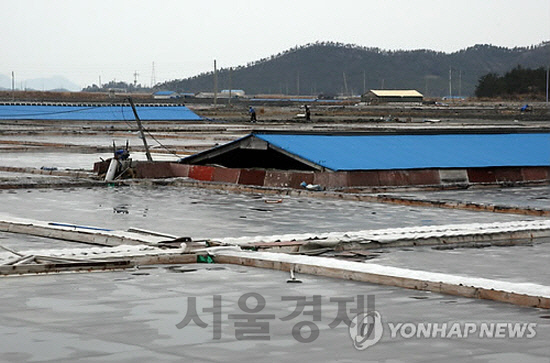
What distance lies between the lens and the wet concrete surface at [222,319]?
7770 millimetres

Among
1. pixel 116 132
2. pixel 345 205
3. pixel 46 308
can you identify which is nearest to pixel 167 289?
pixel 46 308

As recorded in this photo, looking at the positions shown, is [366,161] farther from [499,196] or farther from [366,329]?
[366,329]

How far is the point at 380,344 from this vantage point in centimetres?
808

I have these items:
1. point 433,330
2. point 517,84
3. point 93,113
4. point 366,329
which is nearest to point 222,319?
point 366,329

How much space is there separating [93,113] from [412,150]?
52.5 meters

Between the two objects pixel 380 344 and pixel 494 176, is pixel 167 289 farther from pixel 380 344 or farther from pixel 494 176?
pixel 494 176

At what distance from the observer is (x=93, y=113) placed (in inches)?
2995

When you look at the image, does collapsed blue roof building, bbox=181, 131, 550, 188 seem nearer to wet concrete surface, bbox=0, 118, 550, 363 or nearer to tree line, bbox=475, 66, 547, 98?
wet concrete surface, bbox=0, 118, 550, 363

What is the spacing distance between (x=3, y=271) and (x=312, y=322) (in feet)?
12.8

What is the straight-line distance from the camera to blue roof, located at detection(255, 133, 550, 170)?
969 inches

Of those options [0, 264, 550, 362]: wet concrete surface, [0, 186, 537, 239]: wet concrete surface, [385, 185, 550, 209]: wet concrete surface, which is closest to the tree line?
[385, 185, 550, 209]: wet concrete surface

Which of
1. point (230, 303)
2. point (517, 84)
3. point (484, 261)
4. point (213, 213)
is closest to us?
point (230, 303)

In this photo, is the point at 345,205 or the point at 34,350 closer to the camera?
the point at 34,350

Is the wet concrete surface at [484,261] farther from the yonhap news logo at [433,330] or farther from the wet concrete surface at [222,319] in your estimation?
the yonhap news logo at [433,330]
